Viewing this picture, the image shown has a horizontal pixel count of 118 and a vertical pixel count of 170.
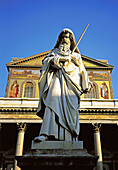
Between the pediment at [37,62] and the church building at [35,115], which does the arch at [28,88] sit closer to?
the church building at [35,115]

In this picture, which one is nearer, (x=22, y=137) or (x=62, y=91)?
(x=62, y=91)

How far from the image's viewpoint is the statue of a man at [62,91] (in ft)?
9.29

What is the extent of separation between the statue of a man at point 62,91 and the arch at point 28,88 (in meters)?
20.4

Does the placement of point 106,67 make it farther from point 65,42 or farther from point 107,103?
point 65,42

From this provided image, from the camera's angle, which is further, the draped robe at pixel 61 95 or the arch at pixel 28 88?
the arch at pixel 28 88

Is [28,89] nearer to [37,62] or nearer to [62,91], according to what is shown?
[37,62]

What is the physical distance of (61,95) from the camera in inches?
122

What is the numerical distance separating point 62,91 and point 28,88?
70.6 feet

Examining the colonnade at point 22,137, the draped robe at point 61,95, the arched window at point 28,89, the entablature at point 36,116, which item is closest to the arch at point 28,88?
the arched window at point 28,89

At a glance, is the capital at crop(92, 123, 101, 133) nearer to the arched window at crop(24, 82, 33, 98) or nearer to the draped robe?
the arched window at crop(24, 82, 33, 98)

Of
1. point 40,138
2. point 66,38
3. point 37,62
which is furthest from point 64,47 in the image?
point 37,62

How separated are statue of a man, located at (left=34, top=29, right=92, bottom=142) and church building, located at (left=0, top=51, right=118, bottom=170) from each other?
1342 cm

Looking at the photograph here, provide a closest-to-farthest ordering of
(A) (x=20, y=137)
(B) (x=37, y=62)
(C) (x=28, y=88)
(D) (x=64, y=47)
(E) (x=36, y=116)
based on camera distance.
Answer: (D) (x=64, y=47) → (A) (x=20, y=137) → (E) (x=36, y=116) → (C) (x=28, y=88) → (B) (x=37, y=62)

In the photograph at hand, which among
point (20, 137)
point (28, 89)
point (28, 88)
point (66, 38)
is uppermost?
point (28, 88)
